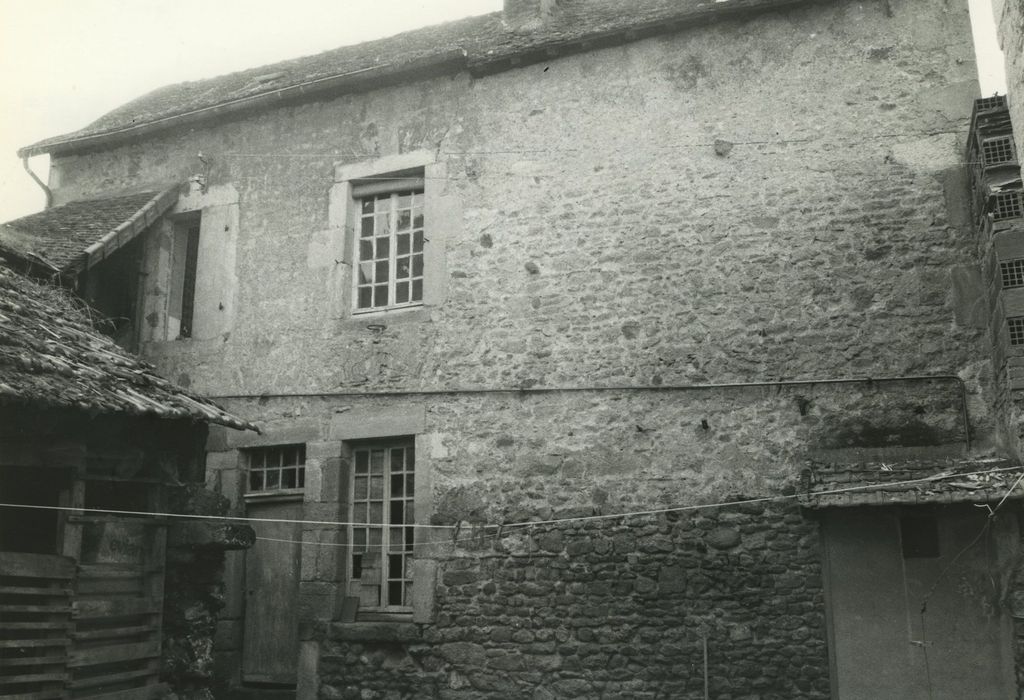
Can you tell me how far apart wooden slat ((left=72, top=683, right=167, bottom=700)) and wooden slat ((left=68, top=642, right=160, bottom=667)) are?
0.21 meters

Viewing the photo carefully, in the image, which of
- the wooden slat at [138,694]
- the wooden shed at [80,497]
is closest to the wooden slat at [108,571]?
the wooden shed at [80,497]

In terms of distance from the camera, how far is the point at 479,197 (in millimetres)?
9562

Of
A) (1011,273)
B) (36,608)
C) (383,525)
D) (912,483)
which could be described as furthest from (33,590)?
(1011,273)

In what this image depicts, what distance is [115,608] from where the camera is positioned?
6.82m

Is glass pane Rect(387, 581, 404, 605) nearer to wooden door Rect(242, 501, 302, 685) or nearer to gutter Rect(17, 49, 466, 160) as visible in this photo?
wooden door Rect(242, 501, 302, 685)

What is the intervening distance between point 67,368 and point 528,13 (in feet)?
21.7

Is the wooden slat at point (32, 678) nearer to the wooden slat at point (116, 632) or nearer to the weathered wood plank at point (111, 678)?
the weathered wood plank at point (111, 678)

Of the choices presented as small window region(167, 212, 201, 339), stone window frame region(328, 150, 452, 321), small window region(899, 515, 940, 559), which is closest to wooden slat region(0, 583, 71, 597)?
stone window frame region(328, 150, 452, 321)

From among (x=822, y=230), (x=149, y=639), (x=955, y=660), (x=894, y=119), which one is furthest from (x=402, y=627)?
(x=894, y=119)

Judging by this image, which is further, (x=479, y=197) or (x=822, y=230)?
(x=479, y=197)

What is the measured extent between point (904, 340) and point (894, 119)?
195cm

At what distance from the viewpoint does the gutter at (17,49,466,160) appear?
32.2 feet

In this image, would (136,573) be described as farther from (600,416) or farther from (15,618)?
(600,416)

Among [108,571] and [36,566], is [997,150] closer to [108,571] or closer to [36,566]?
[108,571]
